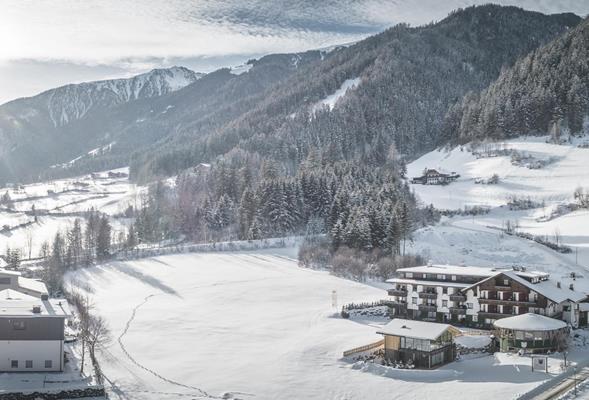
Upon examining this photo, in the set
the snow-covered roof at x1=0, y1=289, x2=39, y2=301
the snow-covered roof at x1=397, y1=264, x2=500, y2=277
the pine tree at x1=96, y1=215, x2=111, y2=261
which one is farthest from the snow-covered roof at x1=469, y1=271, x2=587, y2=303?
the pine tree at x1=96, y1=215, x2=111, y2=261

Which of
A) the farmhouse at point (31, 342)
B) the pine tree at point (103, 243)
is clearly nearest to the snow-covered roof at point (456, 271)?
the farmhouse at point (31, 342)

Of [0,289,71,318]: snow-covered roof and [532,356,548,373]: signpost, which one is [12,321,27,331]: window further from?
[532,356,548,373]: signpost

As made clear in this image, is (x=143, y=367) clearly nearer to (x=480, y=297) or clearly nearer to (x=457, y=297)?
(x=457, y=297)

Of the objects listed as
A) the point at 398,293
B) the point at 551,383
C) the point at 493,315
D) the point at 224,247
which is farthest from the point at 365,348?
the point at 224,247

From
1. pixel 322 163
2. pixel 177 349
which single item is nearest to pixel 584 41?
pixel 322 163

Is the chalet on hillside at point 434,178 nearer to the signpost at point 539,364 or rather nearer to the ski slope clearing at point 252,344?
the ski slope clearing at point 252,344
